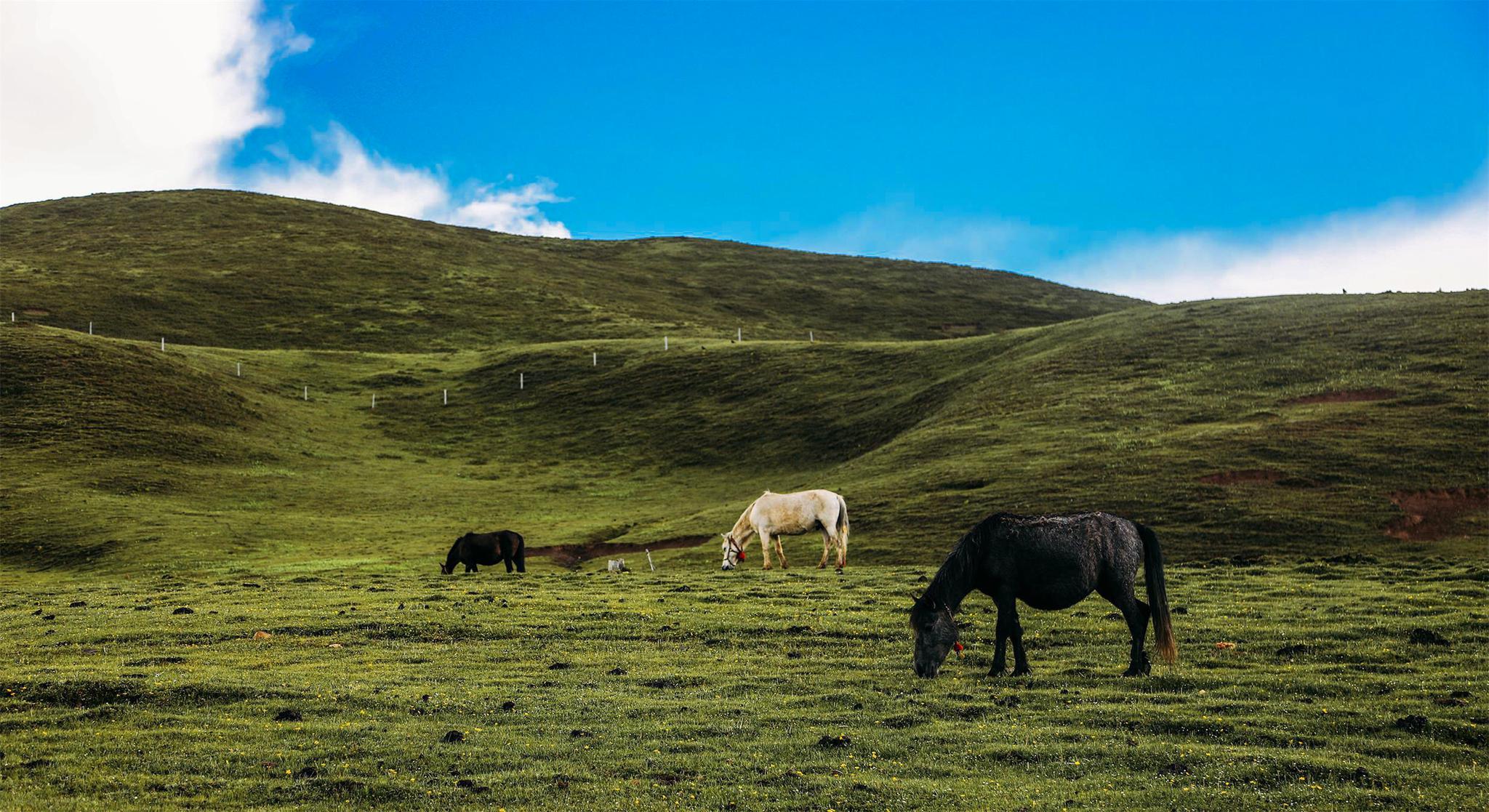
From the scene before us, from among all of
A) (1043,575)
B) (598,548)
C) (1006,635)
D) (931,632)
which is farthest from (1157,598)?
(598,548)

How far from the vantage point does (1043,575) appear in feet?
55.4

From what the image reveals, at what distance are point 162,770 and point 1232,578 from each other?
25760mm

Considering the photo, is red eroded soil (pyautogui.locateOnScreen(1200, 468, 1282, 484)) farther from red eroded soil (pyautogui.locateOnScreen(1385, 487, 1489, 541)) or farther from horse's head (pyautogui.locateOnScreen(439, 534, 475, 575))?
horse's head (pyautogui.locateOnScreen(439, 534, 475, 575))

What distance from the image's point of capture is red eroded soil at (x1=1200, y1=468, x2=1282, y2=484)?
40031 millimetres

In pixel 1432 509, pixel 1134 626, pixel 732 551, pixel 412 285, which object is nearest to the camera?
pixel 1134 626

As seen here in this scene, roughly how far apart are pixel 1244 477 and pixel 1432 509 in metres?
6.39

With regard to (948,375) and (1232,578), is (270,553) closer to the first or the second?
(1232,578)

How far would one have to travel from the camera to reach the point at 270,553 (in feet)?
147

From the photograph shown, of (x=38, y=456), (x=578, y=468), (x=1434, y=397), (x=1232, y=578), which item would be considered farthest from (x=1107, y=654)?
(x=38, y=456)

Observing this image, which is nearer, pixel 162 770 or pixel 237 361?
pixel 162 770

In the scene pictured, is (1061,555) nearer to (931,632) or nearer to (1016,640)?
(1016,640)

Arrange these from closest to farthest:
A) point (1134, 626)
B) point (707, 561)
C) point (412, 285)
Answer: point (1134, 626)
point (707, 561)
point (412, 285)

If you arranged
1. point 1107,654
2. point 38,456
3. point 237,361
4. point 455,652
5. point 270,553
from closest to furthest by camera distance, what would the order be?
point 1107,654 < point 455,652 < point 270,553 < point 38,456 < point 237,361

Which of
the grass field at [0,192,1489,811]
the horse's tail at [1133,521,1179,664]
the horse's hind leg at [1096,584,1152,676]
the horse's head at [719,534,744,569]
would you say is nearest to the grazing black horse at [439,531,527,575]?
the grass field at [0,192,1489,811]
